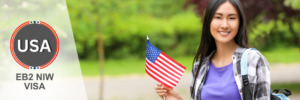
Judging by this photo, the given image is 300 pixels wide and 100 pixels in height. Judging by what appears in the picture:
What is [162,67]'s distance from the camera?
2.97 meters

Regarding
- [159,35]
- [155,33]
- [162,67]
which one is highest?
[155,33]

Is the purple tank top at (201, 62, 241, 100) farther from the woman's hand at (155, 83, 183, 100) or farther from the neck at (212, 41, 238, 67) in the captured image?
the woman's hand at (155, 83, 183, 100)

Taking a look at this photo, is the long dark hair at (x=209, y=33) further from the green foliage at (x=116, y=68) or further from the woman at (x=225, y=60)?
the green foliage at (x=116, y=68)

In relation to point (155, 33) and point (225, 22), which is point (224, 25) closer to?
point (225, 22)

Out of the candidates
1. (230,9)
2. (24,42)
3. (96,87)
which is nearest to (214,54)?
(230,9)

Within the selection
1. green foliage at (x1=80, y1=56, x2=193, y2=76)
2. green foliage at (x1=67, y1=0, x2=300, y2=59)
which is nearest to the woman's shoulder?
green foliage at (x1=80, y1=56, x2=193, y2=76)

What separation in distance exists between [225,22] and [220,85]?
0.34 meters

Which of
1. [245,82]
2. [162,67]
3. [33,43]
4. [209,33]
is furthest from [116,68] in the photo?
[245,82]

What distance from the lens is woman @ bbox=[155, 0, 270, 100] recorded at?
8.04 feet

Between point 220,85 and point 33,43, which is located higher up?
point 33,43

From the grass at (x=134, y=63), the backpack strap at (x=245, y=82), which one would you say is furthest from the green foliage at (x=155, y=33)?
the backpack strap at (x=245, y=82)

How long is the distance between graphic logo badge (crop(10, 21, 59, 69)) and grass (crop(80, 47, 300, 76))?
9.88m

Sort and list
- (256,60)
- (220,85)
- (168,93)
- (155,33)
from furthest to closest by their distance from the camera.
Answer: (155,33) < (168,93) < (220,85) < (256,60)

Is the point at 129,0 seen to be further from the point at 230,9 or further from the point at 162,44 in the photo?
the point at 162,44
